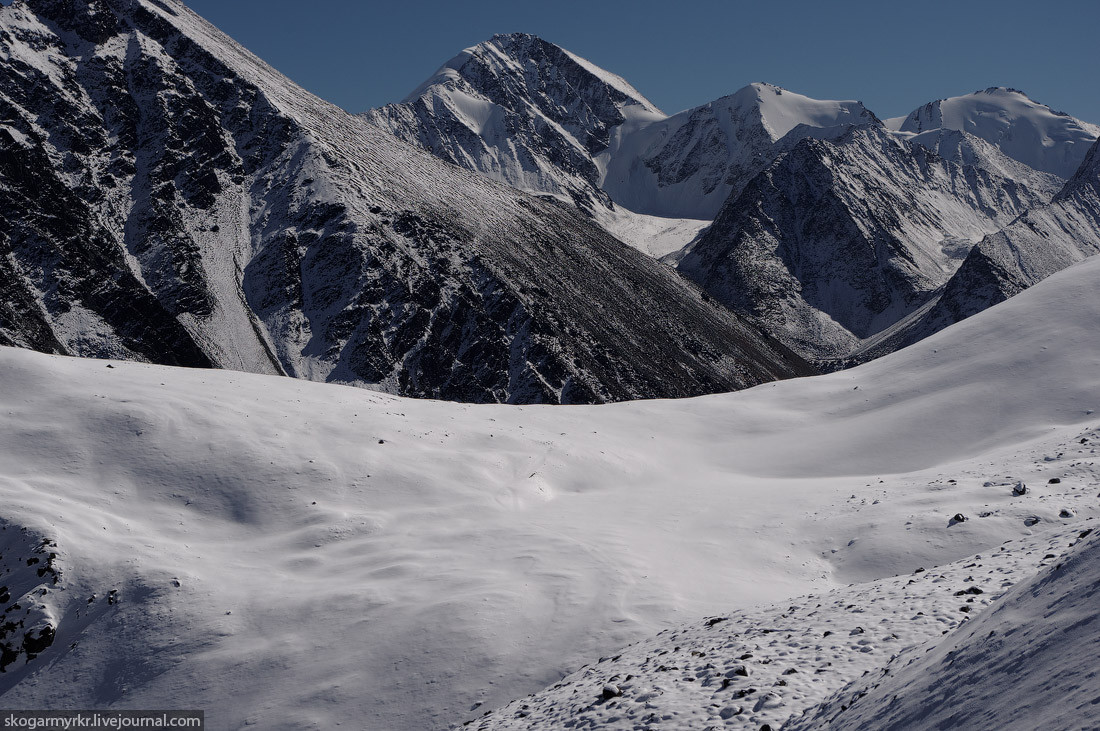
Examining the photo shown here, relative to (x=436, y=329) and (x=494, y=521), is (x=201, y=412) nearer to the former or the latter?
(x=494, y=521)

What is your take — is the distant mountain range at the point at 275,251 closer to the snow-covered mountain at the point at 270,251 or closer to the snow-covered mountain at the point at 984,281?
the snow-covered mountain at the point at 270,251

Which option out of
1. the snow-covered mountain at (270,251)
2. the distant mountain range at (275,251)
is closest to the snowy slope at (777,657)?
the distant mountain range at (275,251)

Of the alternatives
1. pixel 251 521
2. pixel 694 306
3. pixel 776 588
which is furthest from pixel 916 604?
pixel 694 306

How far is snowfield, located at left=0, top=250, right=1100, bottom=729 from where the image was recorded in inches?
646

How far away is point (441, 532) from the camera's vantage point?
75.6ft

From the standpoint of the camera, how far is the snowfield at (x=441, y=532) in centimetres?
1641

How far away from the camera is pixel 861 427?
116ft

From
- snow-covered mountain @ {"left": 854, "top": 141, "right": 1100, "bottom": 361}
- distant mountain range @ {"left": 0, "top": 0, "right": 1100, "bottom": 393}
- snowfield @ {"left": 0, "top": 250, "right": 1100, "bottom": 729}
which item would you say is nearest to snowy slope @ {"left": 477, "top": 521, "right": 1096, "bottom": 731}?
snowfield @ {"left": 0, "top": 250, "right": 1100, "bottom": 729}

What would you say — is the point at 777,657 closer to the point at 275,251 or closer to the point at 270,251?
the point at 275,251

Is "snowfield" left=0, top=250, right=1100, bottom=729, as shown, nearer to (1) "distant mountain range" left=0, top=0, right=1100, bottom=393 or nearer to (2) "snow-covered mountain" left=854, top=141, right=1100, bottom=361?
(1) "distant mountain range" left=0, top=0, right=1100, bottom=393

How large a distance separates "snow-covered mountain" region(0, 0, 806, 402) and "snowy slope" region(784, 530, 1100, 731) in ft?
288

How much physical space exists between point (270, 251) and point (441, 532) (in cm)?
9738

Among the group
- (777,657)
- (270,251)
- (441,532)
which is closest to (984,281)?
(270,251)

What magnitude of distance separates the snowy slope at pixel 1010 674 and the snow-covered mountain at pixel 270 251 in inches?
3455
